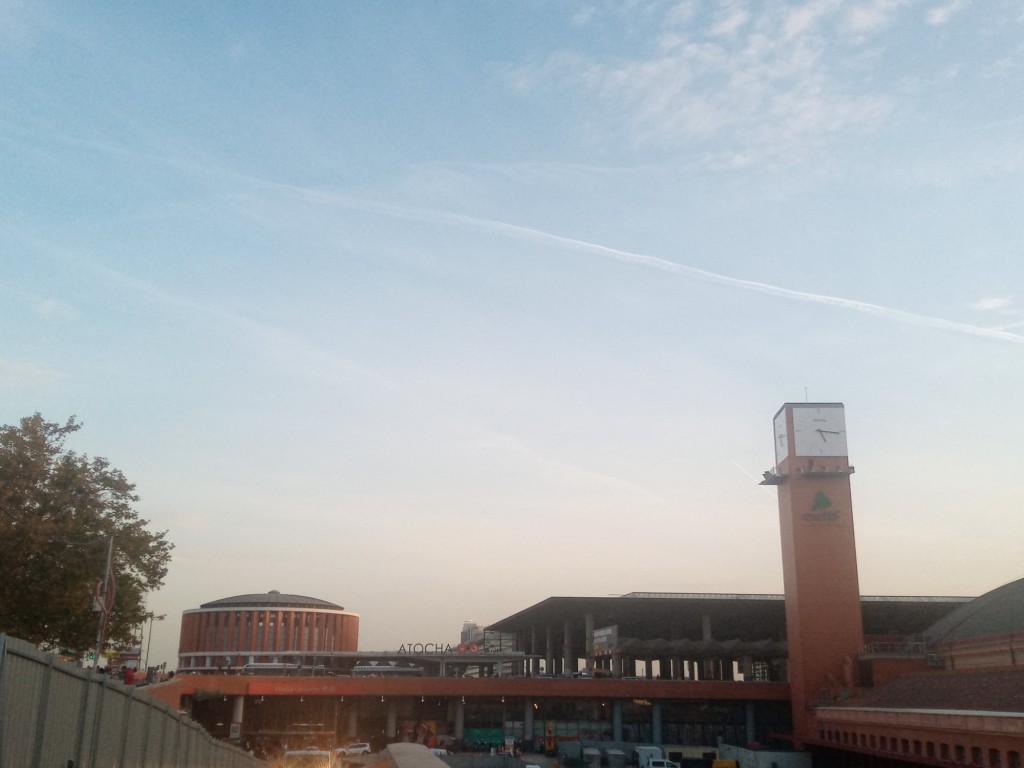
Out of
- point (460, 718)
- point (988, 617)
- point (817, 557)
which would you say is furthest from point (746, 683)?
point (460, 718)

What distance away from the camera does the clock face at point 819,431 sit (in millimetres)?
76188

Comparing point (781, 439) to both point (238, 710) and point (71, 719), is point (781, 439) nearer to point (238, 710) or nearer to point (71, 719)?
point (238, 710)

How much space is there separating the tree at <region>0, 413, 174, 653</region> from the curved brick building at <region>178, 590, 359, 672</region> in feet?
297

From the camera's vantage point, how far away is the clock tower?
71.1m

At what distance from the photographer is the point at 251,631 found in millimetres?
132625

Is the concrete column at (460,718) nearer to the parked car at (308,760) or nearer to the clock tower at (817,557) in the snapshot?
the parked car at (308,760)

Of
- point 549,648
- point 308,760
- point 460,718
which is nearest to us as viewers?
point 308,760

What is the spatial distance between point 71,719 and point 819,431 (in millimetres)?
70503

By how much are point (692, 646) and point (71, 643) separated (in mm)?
60609

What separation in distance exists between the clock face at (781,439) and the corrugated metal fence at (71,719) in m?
63.2

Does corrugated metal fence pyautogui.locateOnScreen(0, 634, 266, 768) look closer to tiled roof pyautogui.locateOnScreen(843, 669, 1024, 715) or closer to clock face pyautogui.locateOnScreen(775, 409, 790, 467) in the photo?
tiled roof pyautogui.locateOnScreen(843, 669, 1024, 715)

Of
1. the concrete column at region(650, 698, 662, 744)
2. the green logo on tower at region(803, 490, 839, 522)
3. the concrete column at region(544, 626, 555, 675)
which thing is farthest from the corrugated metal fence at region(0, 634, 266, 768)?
the concrete column at region(544, 626, 555, 675)

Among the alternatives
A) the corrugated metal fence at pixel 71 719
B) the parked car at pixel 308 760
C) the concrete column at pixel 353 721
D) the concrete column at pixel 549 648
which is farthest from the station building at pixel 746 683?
the corrugated metal fence at pixel 71 719

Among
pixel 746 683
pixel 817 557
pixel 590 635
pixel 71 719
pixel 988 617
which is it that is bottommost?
pixel 746 683
